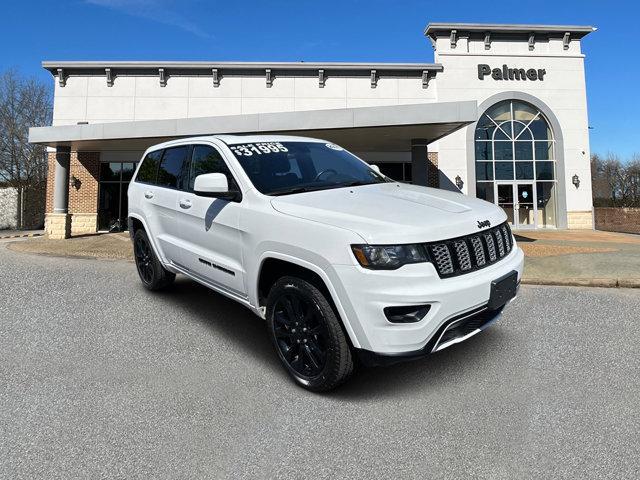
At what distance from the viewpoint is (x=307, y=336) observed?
2.78m

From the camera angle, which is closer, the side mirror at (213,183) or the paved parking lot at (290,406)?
the paved parking lot at (290,406)

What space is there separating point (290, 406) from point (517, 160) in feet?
68.8

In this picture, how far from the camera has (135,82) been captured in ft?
61.0

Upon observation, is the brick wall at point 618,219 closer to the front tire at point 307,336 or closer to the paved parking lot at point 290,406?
the paved parking lot at point 290,406

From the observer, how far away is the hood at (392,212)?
2.48 meters

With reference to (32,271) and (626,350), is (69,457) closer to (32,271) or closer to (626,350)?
(626,350)

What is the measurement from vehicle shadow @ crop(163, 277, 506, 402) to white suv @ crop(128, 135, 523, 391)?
27 cm

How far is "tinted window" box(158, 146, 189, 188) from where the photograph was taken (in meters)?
4.50

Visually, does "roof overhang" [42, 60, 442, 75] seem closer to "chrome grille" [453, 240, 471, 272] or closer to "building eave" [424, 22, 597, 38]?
"building eave" [424, 22, 597, 38]

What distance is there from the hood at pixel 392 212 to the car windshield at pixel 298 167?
0.83 feet

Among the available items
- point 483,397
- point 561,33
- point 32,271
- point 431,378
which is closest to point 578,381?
point 483,397

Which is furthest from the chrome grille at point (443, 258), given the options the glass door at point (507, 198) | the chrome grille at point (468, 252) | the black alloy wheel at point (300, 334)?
the glass door at point (507, 198)

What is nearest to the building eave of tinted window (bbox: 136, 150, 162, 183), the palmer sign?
the palmer sign

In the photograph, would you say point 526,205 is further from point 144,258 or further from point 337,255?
point 337,255
